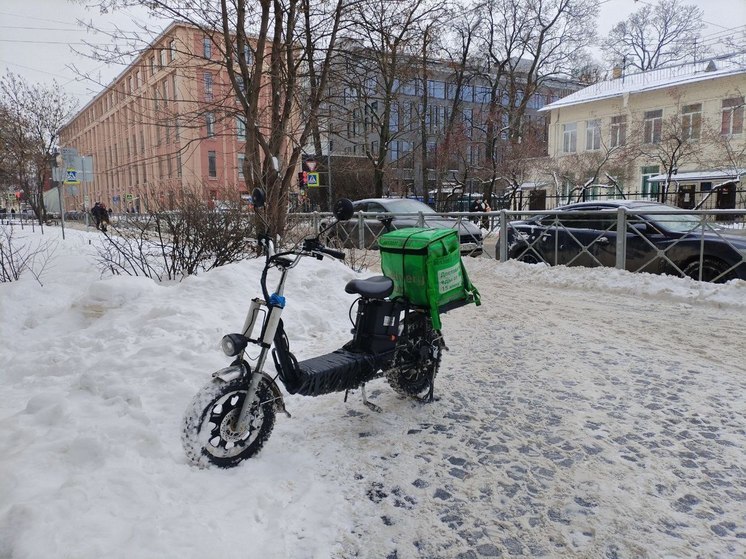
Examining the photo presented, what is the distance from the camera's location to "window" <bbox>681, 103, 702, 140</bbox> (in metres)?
26.3

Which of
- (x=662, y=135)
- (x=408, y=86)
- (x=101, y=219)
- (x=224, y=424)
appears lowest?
(x=224, y=424)

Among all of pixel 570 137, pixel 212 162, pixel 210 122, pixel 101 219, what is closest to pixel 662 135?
pixel 570 137

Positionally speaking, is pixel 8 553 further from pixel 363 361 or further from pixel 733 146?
pixel 733 146

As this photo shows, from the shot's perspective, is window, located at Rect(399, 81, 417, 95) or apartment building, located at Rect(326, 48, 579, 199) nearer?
apartment building, located at Rect(326, 48, 579, 199)

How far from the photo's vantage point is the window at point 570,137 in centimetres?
3366

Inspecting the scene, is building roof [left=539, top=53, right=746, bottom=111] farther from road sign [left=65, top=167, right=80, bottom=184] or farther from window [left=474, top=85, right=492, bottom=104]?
road sign [left=65, top=167, right=80, bottom=184]

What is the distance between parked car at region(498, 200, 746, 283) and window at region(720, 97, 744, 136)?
70.8 feet

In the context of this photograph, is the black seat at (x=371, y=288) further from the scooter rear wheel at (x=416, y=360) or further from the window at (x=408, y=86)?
the window at (x=408, y=86)

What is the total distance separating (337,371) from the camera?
3.32 meters

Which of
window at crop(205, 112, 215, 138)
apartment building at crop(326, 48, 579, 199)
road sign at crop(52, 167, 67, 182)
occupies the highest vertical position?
apartment building at crop(326, 48, 579, 199)

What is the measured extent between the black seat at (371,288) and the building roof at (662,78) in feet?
98.7

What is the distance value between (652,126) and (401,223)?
23.3 meters

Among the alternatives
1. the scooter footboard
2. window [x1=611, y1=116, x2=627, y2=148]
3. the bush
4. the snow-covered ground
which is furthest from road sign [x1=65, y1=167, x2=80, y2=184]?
window [x1=611, y1=116, x2=627, y2=148]

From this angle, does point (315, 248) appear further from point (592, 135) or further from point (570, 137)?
point (570, 137)
